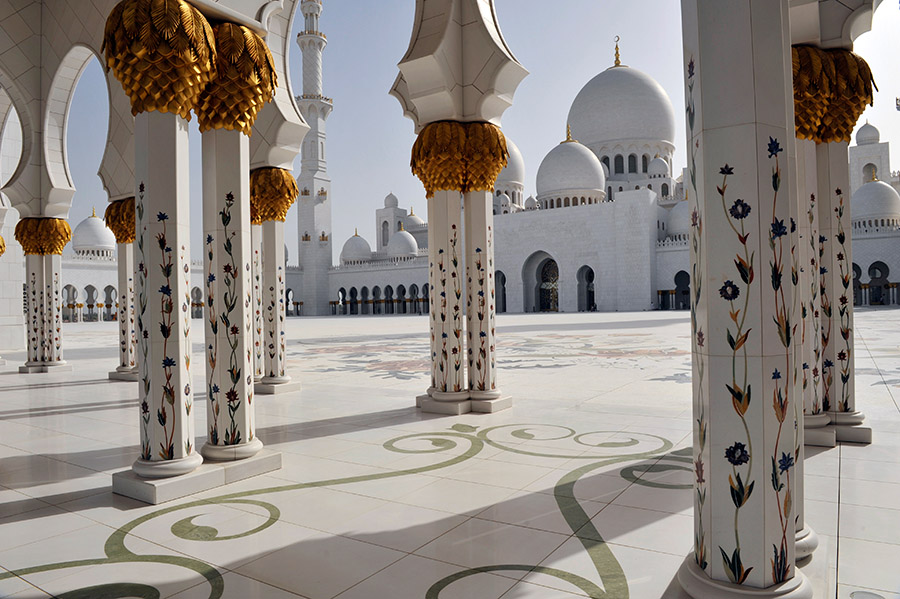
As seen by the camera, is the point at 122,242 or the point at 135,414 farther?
the point at 122,242

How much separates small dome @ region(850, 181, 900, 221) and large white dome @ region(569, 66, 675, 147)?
791 cm

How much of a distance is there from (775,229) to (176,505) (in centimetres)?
221

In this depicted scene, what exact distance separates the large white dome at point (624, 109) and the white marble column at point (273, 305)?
24.7m

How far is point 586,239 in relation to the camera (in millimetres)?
24188

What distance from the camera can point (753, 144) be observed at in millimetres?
1419

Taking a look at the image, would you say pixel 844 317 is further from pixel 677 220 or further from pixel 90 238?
pixel 90 238

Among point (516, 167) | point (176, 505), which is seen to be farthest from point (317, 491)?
point (516, 167)

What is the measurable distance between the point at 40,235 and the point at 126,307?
169 cm

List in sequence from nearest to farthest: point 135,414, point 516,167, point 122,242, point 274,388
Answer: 1. point 135,414
2. point 274,388
3. point 122,242
4. point 516,167

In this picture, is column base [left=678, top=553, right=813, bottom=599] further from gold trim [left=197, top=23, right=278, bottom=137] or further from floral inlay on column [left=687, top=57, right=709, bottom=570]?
gold trim [left=197, top=23, right=278, bottom=137]

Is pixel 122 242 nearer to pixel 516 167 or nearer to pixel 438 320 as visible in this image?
pixel 438 320

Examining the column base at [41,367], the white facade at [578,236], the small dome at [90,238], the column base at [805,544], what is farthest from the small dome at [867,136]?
the small dome at [90,238]

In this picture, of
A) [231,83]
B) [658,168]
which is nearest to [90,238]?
[658,168]

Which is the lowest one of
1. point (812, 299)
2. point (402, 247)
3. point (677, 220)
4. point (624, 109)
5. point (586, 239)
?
point (812, 299)
